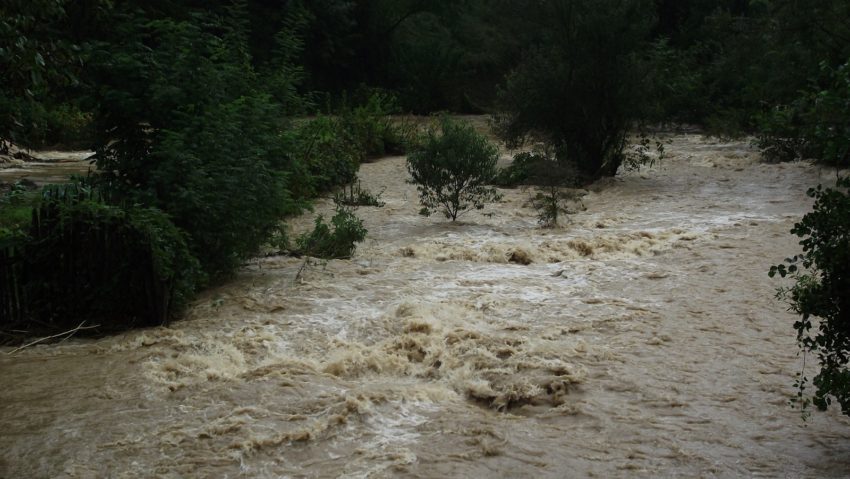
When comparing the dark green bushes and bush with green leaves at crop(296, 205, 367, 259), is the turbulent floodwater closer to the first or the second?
bush with green leaves at crop(296, 205, 367, 259)

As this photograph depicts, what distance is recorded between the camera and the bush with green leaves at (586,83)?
656 inches

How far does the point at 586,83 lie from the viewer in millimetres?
17016

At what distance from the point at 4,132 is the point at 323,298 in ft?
12.3

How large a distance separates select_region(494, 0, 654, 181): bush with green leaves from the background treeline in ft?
0.12

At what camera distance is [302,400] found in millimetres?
6039

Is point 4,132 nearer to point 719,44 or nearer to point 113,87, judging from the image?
point 113,87

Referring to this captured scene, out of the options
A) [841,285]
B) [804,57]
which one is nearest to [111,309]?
[841,285]

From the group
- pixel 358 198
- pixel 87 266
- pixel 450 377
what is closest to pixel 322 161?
pixel 358 198

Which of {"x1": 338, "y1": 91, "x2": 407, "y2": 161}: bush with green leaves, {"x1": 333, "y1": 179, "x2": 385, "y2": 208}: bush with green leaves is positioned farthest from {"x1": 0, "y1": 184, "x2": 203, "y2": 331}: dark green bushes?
{"x1": 338, "y1": 91, "x2": 407, "y2": 161}: bush with green leaves

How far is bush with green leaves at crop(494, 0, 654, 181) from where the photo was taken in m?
16.7

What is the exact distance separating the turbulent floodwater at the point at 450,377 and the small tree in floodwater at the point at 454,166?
2176 mm

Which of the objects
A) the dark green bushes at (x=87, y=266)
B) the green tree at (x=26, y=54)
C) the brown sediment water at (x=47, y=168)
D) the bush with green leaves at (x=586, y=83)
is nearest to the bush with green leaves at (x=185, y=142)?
the dark green bushes at (x=87, y=266)

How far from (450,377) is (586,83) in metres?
11.7

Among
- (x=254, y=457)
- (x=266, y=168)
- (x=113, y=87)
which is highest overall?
(x=113, y=87)
